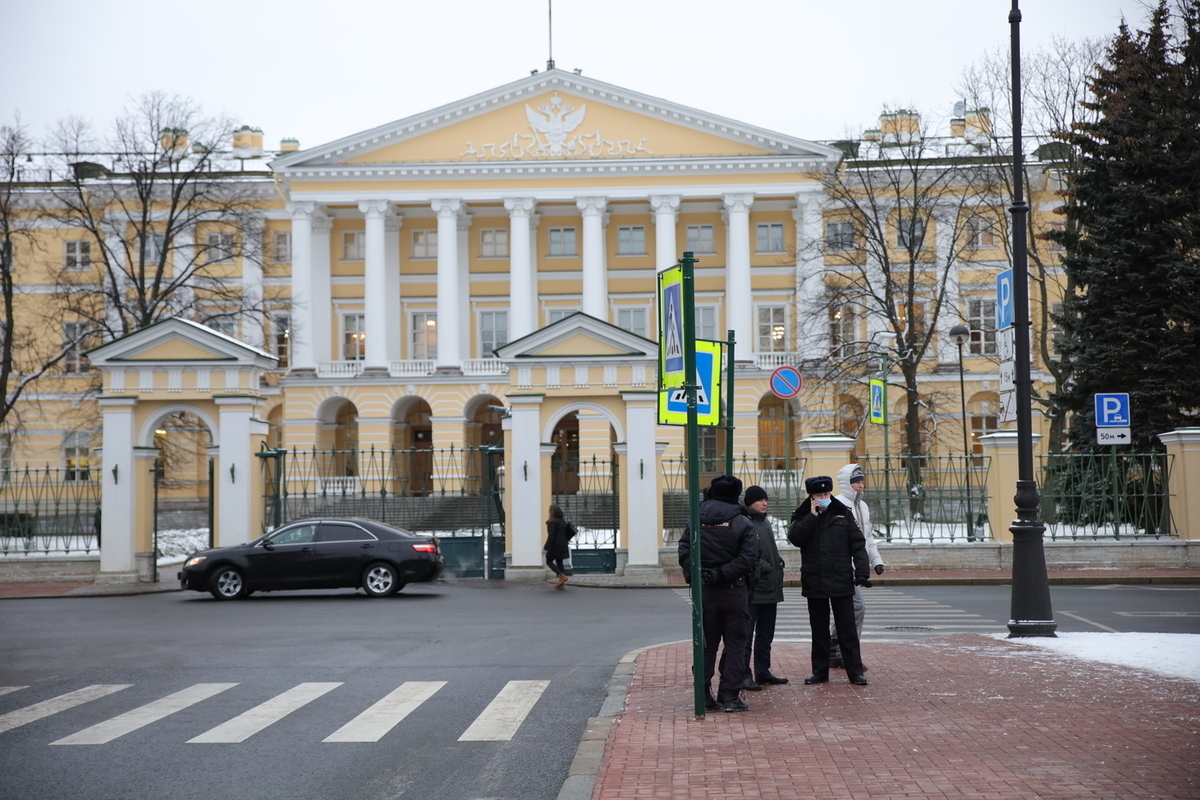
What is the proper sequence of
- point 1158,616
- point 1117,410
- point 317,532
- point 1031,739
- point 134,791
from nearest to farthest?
point 134,791 < point 1031,739 < point 1158,616 < point 317,532 < point 1117,410

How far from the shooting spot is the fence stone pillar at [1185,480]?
25.4 meters

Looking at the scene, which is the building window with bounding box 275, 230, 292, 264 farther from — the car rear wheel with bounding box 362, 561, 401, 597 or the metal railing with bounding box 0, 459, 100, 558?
the car rear wheel with bounding box 362, 561, 401, 597

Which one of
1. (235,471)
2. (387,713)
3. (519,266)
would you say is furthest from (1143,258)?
(519,266)

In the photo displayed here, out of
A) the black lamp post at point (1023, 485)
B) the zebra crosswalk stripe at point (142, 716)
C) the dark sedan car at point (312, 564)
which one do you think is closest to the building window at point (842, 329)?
the dark sedan car at point (312, 564)

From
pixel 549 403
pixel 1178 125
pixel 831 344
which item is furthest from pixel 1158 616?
pixel 831 344

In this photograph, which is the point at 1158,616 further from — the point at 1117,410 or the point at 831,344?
the point at 831,344

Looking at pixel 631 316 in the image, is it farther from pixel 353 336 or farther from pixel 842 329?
pixel 353 336

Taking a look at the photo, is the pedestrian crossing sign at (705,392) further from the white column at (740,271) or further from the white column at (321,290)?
the white column at (321,290)

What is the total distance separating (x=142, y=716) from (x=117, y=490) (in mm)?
16310

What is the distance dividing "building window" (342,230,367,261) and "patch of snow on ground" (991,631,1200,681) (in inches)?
2035

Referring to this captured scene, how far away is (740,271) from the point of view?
5847 cm

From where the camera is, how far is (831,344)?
5144 centimetres

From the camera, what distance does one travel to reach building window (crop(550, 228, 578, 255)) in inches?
2480

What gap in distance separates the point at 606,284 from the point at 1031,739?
53.7m
